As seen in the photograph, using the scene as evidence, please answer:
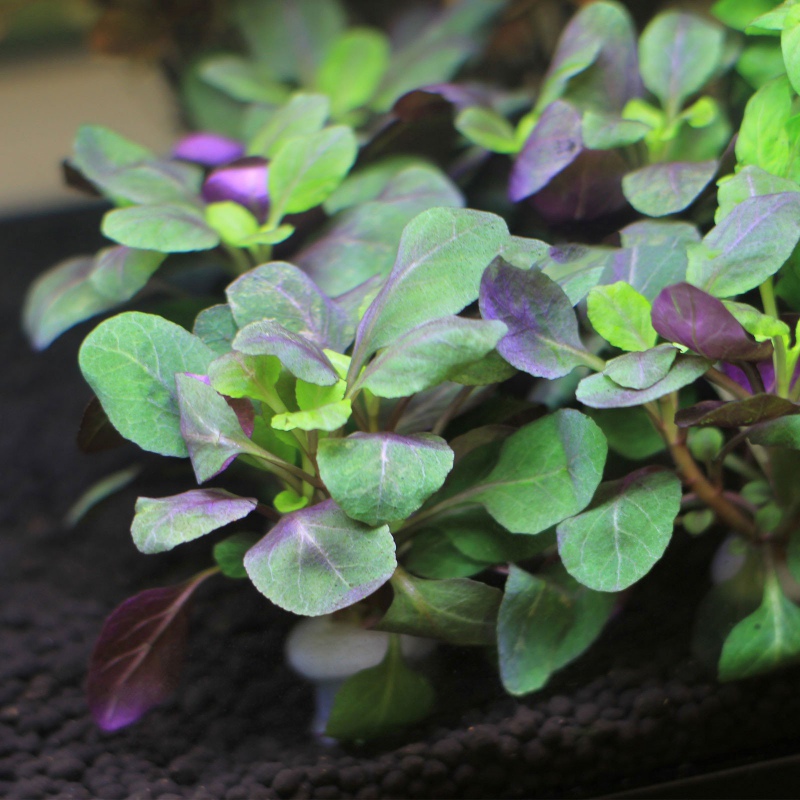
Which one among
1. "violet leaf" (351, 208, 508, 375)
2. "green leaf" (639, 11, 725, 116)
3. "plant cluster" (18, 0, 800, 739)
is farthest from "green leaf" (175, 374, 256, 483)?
"green leaf" (639, 11, 725, 116)

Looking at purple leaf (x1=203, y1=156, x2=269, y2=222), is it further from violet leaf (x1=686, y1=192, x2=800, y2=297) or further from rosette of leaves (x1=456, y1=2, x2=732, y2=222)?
violet leaf (x1=686, y1=192, x2=800, y2=297)

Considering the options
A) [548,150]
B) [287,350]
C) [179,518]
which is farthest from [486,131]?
[179,518]

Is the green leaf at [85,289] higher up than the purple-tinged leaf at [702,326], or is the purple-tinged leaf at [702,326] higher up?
the green leaf at [85,289]

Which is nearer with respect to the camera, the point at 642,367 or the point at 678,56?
the point at 642,367

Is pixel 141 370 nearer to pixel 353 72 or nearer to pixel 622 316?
pixel 622 316

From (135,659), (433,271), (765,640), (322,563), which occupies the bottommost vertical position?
→ (765,640)

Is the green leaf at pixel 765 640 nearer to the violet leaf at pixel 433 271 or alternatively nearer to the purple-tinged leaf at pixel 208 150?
the violet leaf at pixel 433 271

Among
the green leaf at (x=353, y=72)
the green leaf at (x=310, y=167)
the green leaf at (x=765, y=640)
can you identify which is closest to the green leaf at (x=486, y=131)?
the green leaf at (x=310, y=167)
